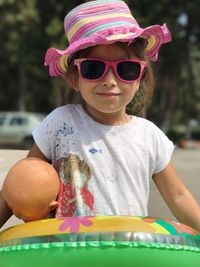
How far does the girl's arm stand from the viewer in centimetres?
211

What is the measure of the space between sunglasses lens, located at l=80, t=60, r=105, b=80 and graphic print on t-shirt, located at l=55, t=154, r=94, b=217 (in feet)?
0.96

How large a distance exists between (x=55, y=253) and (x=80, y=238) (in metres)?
0.08

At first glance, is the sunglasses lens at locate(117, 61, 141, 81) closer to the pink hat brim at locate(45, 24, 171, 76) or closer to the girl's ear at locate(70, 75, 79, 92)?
the pink hat brim at locate(45, 24, 171, 76)

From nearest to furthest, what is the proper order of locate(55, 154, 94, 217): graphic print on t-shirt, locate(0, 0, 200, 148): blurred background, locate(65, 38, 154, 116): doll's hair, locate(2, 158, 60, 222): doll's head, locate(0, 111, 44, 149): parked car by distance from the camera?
locate(2, 158, 60, 222): doll's head, locate(55, 154, 94, 217): graphic print on t-shirt, locate(65, 38, 154, 116): doll's hair, locate(0, 111, 44, 149): parked car, locate(0, 0, 200, 148): blurred background

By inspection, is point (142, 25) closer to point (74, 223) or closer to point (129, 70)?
point (129, 70)

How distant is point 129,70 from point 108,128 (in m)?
0.24

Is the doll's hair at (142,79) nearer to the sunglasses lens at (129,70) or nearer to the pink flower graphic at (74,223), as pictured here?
the sunglasses lens at (129,70)

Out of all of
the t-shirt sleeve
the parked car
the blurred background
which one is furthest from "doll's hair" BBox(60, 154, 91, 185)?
the blurred background

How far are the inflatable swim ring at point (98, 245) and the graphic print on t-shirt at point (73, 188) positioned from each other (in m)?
0.29

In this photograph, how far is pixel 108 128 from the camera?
2121mm

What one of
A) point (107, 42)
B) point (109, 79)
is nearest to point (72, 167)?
point (109, 79)

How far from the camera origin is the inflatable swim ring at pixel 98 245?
159 cm

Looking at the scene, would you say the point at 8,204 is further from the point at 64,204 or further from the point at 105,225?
the point at 105,225

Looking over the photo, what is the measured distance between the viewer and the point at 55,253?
1604 mm
